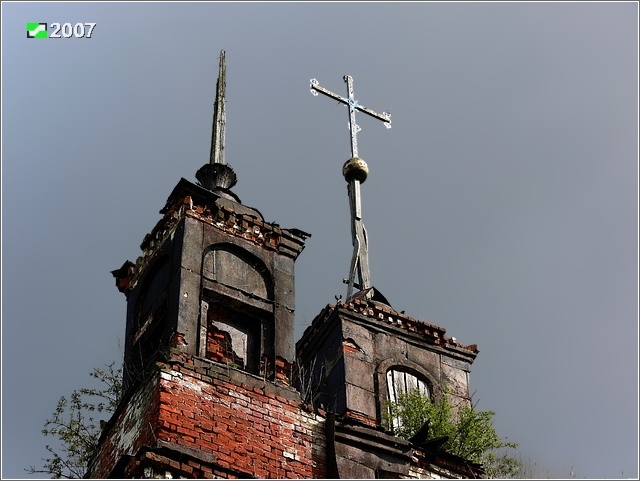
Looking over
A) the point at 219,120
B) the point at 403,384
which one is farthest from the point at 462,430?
the point at 219,120

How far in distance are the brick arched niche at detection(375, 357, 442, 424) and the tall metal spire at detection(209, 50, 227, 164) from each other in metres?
3.97

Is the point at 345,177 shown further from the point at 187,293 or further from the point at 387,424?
the point at 187,293

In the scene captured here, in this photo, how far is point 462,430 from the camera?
18.2 metres

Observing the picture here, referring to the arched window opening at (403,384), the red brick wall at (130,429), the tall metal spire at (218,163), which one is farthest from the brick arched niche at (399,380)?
the red brick wall at (130,429)

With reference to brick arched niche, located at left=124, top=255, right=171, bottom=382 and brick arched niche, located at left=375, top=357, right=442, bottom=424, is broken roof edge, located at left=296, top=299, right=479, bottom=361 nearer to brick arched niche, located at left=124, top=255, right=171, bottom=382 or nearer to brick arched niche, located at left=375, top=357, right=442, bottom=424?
brick arched niche, located at left=375, top=357, right=442, bottom=424

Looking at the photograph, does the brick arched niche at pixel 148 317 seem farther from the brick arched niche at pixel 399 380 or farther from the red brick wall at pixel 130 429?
the brick arched niche at pixel 399 380

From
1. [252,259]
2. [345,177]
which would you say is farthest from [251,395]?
[345,177]

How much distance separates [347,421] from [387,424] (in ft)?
8.84

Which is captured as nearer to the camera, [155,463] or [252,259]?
[155,463]

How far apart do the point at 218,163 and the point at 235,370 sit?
4520 mm

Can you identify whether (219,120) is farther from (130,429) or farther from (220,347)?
(130,429)

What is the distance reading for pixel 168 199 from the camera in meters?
18.1

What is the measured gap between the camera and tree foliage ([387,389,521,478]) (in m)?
18.0

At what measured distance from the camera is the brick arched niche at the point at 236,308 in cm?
1659
